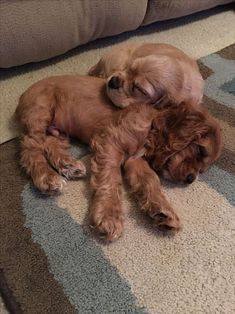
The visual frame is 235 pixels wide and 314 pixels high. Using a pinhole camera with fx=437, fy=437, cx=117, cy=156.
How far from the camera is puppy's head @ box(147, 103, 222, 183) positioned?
1.46 m

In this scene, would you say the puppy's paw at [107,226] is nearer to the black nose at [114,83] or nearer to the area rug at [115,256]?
the area rug at [115,256]

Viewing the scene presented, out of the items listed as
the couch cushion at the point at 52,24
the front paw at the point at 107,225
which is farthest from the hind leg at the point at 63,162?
the couch cushion at the point at 52,24

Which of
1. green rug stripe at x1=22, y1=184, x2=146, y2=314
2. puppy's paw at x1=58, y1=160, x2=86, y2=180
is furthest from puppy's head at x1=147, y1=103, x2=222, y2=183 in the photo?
green rug stripe at x1=22, y1=184, x2=146, y2=314

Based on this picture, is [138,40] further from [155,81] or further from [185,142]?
[185,142]

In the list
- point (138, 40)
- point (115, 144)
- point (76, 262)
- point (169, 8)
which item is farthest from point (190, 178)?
point (169, 8)

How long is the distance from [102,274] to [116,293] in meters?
0.07

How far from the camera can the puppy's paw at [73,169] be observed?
150cm

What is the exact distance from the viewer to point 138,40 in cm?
246

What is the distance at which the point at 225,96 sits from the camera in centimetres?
200

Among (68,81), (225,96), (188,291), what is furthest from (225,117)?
(188,291)

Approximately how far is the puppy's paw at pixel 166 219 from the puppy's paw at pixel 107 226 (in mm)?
112

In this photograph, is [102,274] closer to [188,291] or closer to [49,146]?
[188,291]

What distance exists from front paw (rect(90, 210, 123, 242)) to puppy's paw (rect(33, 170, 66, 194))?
0.17m

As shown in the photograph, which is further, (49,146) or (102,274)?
(49,146)
